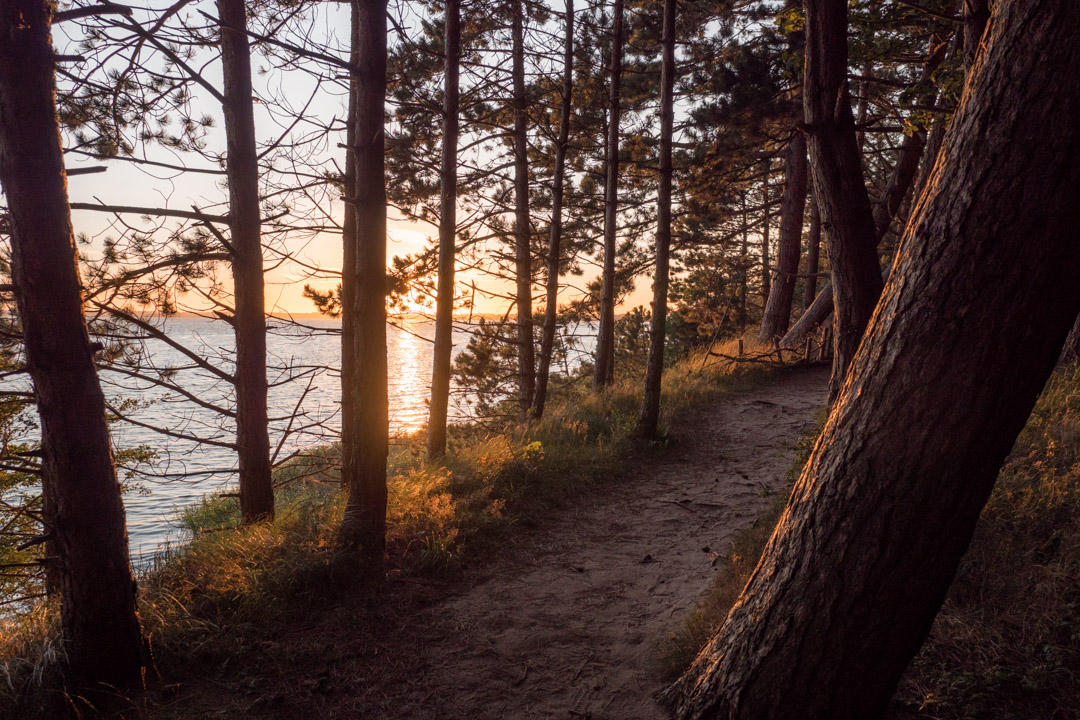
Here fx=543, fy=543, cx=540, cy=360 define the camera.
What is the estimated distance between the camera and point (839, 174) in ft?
16.1

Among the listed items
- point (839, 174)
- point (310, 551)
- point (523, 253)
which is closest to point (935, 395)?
point (839, 174)

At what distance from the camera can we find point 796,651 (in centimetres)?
252

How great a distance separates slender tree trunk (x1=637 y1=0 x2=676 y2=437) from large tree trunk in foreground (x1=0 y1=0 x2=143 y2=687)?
22.0 feet

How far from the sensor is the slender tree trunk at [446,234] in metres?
7.12

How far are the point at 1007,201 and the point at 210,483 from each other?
67.0 ft

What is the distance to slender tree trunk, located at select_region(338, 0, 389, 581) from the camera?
4.64m

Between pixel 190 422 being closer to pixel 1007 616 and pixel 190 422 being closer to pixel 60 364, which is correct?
pixel 60 364

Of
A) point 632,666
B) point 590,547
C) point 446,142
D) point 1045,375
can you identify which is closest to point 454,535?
point 590,547

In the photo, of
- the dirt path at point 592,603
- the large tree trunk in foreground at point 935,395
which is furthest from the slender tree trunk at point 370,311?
the large tree trunk in foreground at point 935,395

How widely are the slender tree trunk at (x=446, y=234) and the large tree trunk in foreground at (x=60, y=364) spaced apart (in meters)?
4.46

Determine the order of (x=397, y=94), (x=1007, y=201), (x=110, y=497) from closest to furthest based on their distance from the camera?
(x=1007, y=201) → (x=110, y=497) → (x=397, y=94)

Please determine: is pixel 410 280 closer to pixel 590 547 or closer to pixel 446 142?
pixel 446 142

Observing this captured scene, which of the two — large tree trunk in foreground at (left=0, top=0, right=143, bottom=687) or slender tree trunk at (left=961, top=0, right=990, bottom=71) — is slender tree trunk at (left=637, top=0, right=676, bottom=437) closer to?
slender tree trunk at (left=961, top=0, right=990, bottom=71)

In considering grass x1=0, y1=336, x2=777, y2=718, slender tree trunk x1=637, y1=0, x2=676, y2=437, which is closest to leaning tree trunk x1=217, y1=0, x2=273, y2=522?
grass x1=0, y1=336, x2=777, y2=718
